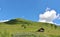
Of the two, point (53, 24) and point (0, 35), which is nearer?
point (0, 35)

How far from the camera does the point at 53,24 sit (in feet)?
429

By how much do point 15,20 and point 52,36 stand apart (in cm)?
6220

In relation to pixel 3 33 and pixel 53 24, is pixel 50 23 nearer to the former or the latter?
pixel 53 24

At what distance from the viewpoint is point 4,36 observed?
42969mm

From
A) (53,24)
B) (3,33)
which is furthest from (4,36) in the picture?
(53,24)

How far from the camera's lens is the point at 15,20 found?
454ft

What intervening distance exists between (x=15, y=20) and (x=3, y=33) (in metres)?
95.0

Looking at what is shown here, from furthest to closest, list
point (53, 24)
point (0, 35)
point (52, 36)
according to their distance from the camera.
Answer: point (53, 24), point (52, 36), point (0, 35)

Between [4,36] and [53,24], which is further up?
[53,24]

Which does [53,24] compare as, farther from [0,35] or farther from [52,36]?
[0,35]

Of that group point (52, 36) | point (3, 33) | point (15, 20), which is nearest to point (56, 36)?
point (52, 36)

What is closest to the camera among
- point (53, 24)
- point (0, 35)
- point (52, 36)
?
point (0, 35)

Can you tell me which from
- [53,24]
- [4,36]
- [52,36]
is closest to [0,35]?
[4,36]

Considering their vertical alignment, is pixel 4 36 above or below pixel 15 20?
below
